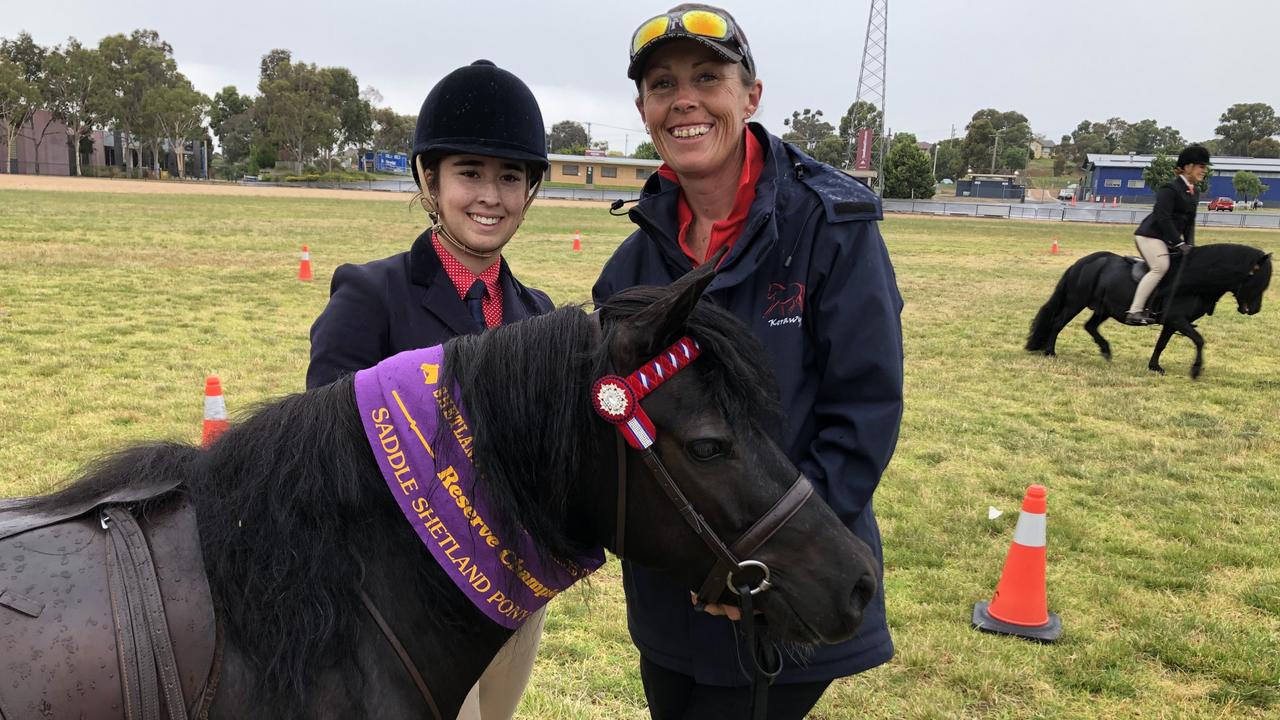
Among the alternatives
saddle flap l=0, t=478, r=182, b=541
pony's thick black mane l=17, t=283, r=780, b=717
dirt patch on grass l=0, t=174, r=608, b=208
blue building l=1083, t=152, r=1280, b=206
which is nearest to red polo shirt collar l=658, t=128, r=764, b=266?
pony's thick black mane l=17, t=283, r=780, b=717

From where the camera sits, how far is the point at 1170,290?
34.2ft

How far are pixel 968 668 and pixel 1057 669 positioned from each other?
0.49 m

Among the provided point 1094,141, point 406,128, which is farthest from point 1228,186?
point 406,128

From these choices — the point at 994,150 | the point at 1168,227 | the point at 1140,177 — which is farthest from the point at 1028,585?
the point at 994,150

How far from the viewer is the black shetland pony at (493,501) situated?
62.2 inches

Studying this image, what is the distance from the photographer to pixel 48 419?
6664 millimetres

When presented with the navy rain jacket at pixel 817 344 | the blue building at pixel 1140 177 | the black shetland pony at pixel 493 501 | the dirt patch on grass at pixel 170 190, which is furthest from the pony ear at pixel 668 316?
the blue building at pixel 1140 177

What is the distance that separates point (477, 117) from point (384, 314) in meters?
0.66

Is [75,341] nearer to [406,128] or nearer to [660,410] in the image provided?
[660,410]

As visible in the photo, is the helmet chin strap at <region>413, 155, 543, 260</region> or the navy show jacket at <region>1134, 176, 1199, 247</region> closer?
the helmet chin strap at <region>413, 155, 543, 260</region>

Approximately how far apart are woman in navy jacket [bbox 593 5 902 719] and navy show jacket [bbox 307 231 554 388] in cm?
55

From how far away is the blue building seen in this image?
7856 centimetres

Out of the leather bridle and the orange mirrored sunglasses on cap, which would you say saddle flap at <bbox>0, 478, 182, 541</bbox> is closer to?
the leather bridle

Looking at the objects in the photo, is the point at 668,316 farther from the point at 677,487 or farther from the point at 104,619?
→ the point at 104,619
